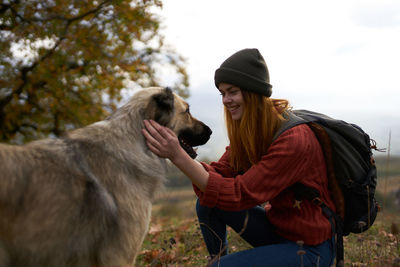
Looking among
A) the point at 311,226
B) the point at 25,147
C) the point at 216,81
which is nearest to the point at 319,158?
the point at 311,226

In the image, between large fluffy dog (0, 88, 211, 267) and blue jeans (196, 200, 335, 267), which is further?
blue jeans (196, 200, 335, 267)

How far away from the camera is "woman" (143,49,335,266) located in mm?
2322

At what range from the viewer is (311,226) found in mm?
2361

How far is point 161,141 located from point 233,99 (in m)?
0.67

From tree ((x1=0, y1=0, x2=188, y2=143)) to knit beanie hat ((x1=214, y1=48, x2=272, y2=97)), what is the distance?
20.7 feet

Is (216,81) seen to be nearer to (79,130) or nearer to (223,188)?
(223,188)

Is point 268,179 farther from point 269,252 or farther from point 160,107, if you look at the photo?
point 160,107

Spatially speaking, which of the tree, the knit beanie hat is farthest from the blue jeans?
the tree

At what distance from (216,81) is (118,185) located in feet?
→ 3.72

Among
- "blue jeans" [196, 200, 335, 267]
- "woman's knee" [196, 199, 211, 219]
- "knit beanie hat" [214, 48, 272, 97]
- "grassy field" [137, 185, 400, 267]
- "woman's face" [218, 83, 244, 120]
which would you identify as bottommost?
"grassy field" [137, 185, 400, 267]

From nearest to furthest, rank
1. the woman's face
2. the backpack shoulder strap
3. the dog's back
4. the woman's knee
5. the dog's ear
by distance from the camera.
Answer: the dog's back, the backpack shoulder strap, the dog's ear, the woman's face, the woman's knee

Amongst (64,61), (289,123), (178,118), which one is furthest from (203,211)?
(64,61)

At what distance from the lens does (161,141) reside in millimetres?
2387

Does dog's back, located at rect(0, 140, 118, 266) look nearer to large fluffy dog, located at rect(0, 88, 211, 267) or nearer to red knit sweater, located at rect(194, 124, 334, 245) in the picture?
large fluffy dog, located at rect(0, 88, 211, 267)
